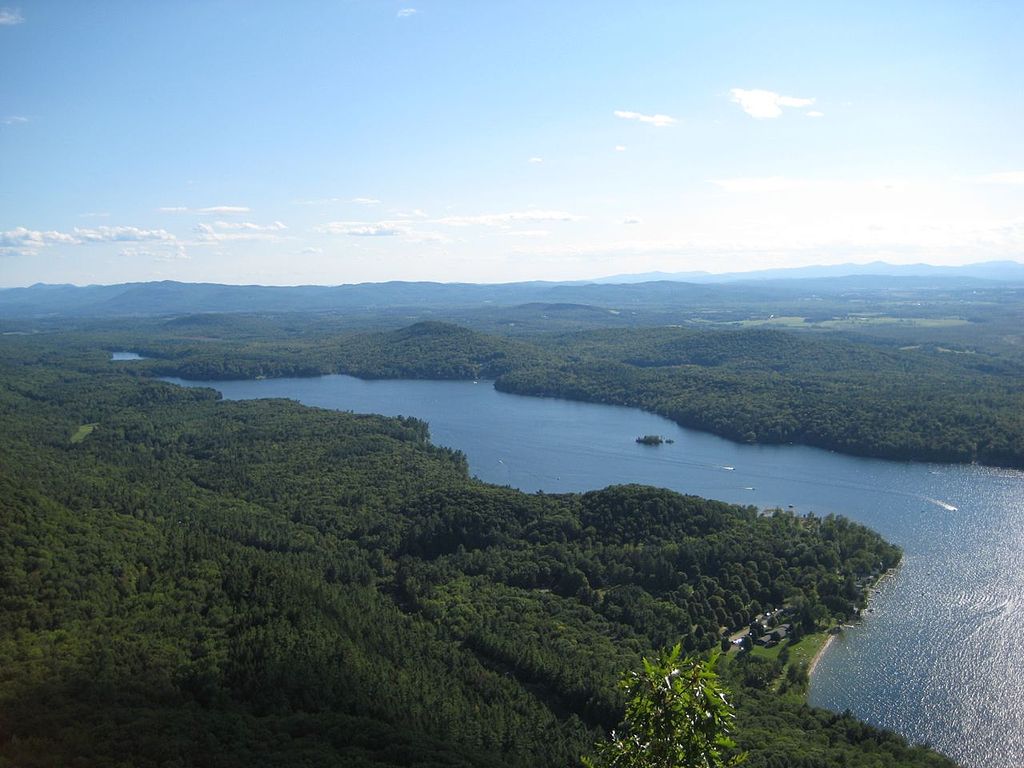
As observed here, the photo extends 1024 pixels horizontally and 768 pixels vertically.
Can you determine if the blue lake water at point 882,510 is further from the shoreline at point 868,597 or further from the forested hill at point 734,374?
the forested hill at point 734,374

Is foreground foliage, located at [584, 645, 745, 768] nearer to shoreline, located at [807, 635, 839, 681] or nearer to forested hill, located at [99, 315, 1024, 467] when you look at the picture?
shoreline, located at [807, 635, 839, 681]

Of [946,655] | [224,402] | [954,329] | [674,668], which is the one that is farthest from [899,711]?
[954,329]

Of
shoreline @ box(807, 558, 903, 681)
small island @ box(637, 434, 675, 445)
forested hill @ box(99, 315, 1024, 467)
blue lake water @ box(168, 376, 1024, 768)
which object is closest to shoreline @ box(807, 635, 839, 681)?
shoreline @ box(807, 558, 903, 681)

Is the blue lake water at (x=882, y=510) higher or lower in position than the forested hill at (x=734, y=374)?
lower

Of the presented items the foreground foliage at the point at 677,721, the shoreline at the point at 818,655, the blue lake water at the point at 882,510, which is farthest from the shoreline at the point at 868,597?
the foreground foliage at the point at 677,721

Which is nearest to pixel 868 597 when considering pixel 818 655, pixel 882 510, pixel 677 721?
pixel 818 655
